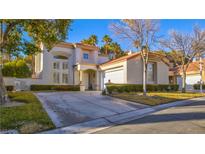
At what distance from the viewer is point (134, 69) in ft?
62.2

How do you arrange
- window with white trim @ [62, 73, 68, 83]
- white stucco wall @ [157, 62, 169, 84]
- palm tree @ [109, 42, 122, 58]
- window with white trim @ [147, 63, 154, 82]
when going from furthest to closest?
palm tree @ [109, 42, 122, 58]
window with white trim @ [62, 73, 68, 83]
white stucco wall @ [157, 62, 169, 84]
window with white trim @ [147, 63, 154, 82]

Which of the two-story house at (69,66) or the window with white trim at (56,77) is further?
the window with white trim at (56,77)

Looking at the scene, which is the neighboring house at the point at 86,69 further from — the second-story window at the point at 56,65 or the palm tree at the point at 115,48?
the palm tree at the point at 115,48

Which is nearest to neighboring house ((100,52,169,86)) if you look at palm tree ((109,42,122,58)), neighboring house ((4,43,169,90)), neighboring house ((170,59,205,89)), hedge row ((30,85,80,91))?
neighboring house ((4,43,169,90))

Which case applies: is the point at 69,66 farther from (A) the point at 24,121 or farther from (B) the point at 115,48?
(A) the point at 24,121

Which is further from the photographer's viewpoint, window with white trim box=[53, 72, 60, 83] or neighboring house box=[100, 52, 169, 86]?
window with white trim box=[53, 72, 60, 83]

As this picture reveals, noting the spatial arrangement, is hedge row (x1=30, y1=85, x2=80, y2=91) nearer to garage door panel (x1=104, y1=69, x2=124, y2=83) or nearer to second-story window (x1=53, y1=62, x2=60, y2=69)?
second-story window (x1=53, y1=62, x2=60, y2=69)

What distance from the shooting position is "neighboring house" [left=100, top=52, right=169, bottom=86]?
18469 millimetres

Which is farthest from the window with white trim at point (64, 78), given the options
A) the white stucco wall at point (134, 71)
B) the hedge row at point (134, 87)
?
the white stucco wall at point (134, 71)

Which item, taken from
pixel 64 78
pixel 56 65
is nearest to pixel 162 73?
pixel 64 78

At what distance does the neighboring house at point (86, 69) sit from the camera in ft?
61.8

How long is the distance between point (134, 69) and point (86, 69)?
6467 millimetres
